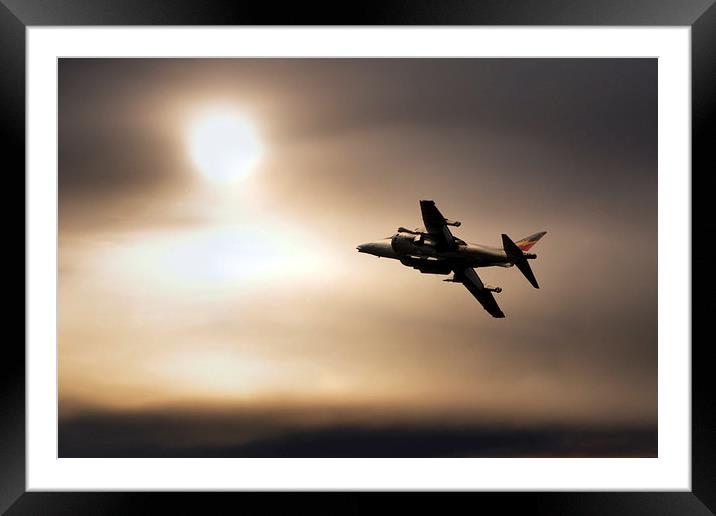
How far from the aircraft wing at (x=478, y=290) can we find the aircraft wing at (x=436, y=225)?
371 mm

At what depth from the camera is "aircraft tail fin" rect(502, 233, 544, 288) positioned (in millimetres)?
5672

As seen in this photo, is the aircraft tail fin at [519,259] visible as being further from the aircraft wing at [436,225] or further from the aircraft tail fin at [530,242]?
the aircraft wing at [436,225]

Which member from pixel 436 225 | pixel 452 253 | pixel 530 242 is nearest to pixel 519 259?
pixel 530 242

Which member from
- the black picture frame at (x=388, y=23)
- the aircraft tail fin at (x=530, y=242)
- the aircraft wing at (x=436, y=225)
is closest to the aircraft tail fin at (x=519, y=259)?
the aircraft tail fin at (x=530, y=242)

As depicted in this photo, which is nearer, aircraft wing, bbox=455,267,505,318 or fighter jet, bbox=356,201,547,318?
fighter jet, bbox=356,201,547,318

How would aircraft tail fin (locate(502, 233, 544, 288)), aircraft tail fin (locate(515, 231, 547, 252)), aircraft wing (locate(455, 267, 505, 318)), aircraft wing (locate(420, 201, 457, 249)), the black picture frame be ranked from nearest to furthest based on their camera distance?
the black picture frame → aircraft wing (locate(420, 201, 457, 249)) → aircraft tail fin (locate(502, 233, 544, 288)) → aircraft tail fin (locate(515, 231, 547, 252)) → aircraft wing (locate(455, 267, 505, 318))

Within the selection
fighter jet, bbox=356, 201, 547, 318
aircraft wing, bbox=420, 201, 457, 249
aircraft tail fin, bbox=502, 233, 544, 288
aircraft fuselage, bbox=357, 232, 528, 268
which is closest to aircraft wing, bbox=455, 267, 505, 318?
fighter jet, bbox=356, 201, 547, 318

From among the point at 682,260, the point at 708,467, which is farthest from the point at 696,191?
the point at 708,467

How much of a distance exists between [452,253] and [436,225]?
1.31 ft

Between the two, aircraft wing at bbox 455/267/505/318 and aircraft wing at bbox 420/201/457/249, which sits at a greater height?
aircraft wing at bbox 420/201/457/249

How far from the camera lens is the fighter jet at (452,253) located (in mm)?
5754

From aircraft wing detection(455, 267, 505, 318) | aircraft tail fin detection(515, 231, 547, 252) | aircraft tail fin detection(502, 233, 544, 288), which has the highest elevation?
aircraft tail fin detection(515, 231, 547, 252)

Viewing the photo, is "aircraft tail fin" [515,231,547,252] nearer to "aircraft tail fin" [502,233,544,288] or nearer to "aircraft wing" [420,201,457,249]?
"aircraft tail fin" [502,233,544,288]

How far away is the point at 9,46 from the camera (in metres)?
4.55
